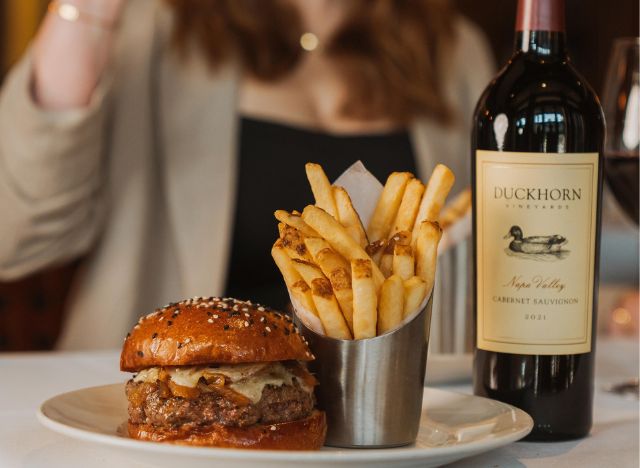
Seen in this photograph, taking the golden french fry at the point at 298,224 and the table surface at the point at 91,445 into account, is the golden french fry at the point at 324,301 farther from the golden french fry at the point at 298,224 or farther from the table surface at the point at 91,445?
the table surface at the point at 91,445

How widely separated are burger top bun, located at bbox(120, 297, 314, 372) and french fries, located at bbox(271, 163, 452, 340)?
0.03 meters

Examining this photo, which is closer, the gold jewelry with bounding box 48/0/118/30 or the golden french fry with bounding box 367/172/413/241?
Answer: the golden french fry with bounding box 367/172/413/241

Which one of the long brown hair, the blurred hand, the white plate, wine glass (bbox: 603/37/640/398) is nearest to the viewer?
the white plate

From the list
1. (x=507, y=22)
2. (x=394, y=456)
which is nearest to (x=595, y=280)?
(x=394, y=456)

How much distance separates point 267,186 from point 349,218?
Answer: 4.34 ft

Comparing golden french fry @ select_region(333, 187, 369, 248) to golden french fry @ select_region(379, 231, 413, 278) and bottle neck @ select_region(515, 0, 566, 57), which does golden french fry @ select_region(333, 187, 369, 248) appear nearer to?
golden french fry @ select_region(379, 231, 413, 278)

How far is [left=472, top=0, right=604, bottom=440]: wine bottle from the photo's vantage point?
2.67ft

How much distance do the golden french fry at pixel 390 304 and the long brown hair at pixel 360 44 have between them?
1.52 meters

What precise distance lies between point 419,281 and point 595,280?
189mm

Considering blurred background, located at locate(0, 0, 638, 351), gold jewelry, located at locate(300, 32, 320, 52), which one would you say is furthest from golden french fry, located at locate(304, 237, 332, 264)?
gold jewelry, located at locate(300, 32, 320, 52)

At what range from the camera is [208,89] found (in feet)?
7.09

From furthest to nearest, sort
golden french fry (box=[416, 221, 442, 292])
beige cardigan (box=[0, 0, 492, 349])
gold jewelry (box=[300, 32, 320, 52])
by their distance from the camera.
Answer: gold jewelry (box=[300, 32, 320, 52]), beige cardigan (box=[0, 0, 492, 349]), golden french fry (box=[416, 221, 442, 292])

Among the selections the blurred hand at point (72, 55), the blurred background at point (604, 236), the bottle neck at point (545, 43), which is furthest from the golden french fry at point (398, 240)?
the blurred hand at point (72, 55)

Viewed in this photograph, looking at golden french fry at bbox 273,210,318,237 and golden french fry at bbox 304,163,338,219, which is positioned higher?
golden french fry at bbox 304,163,338,219
